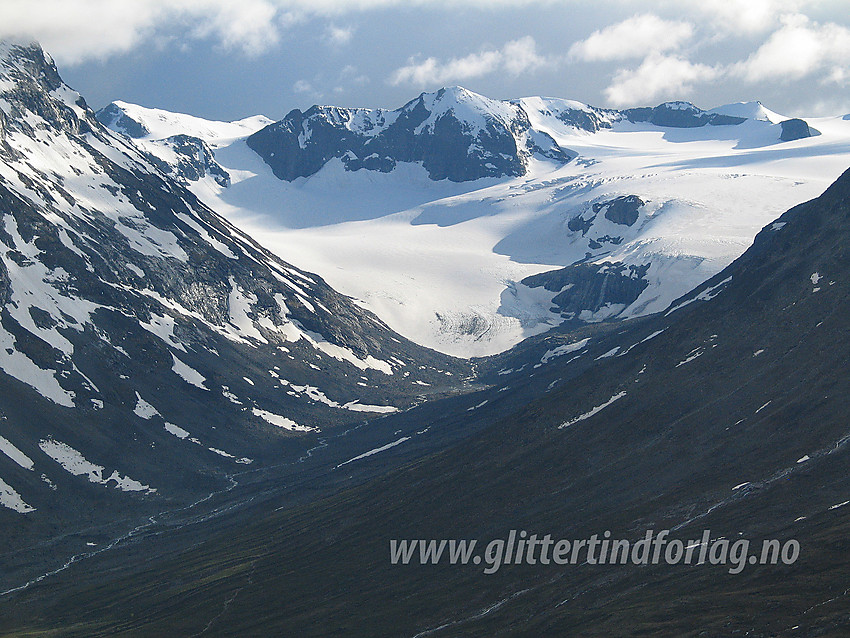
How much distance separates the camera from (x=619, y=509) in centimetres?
11544

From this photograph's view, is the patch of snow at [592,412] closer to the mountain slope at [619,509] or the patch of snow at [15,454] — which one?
the mountain slope at [619,509]

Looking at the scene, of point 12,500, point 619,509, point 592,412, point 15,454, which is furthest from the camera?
point 15,454

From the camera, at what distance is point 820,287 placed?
481 feet

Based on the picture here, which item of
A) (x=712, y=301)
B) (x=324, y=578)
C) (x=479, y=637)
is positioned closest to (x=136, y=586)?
(x=324, y=578)

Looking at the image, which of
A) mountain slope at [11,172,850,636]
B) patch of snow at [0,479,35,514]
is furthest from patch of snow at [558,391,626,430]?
patch of snow at [0,479,35,514]

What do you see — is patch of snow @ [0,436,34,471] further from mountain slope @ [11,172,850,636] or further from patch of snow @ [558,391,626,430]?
patch of snow @ [558,391,626,430]

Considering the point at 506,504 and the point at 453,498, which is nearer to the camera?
the point at 506,504

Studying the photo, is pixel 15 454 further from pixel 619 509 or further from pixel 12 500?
pixel 619 509

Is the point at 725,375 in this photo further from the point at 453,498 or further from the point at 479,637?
the point at 479,637

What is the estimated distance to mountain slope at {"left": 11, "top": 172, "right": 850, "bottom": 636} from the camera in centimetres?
8762

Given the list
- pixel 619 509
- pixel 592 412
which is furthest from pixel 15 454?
pixel 619 509

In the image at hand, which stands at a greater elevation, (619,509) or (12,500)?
(12,500)

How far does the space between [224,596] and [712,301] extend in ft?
311

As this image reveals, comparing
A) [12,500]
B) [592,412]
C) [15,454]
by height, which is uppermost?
[15,454]
